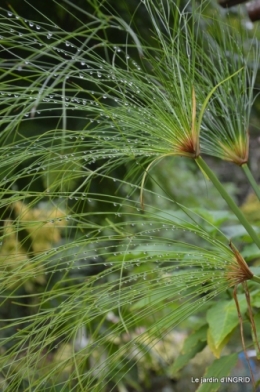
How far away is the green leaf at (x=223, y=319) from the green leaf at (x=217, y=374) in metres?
0.04

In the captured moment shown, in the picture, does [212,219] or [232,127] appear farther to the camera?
[212,219]

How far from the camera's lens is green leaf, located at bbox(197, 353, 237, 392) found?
31.3 inches

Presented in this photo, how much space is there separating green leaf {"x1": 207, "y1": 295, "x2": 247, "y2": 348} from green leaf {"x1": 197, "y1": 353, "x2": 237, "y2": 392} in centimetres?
4

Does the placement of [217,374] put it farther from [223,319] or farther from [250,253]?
[250,253]

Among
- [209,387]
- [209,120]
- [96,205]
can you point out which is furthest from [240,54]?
[96,205]

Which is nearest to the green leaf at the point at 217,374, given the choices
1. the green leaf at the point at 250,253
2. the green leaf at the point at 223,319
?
the green leaf at the point at 223,319

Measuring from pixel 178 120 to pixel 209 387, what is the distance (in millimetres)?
389

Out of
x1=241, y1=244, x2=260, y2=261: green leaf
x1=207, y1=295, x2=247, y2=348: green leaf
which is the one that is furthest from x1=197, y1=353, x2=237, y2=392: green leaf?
x1=241, y1=244, x2=260, y2=261: green leaf

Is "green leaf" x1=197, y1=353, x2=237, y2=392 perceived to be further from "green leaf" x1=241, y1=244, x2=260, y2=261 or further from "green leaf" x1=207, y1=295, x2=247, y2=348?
"green leaf" x1=241, y1=244, x2=260, y2=261

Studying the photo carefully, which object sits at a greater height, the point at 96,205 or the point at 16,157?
the point at 16,157

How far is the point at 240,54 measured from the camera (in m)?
0.73

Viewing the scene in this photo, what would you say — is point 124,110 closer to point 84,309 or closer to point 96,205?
point 84,309

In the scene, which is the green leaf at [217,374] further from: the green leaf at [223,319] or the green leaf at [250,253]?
the green leaf at [250,253]

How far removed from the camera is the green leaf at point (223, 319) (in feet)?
2.56
